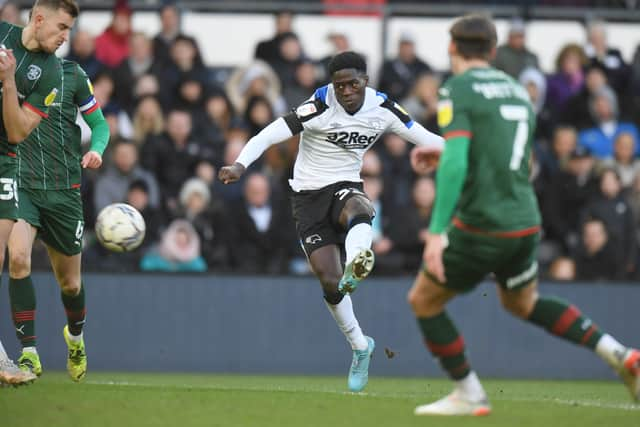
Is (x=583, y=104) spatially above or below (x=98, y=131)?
below

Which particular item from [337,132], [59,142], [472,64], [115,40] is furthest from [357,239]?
[115,40]

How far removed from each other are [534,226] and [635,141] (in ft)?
31.4

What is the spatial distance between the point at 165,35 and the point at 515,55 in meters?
4.78

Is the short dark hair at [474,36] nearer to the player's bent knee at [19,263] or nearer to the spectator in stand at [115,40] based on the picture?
the player's bent knee at [19,263]

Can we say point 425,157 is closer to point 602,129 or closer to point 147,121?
point 147,121

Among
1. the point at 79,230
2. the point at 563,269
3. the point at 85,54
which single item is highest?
the point at 85,54

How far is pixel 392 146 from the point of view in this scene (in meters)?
16.4

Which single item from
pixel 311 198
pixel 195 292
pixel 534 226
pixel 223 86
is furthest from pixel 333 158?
pixel 223 86

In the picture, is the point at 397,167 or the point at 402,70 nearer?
the point at 397,167

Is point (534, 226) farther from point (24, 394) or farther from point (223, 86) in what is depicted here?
point (223, 86)

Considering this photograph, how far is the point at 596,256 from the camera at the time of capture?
52.9 ft

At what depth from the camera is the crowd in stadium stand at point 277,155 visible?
50.7ft

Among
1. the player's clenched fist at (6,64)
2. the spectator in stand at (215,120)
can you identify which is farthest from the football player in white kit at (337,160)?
the spectator in stand at (215,120)

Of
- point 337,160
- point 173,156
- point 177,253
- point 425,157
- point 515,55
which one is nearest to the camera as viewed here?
point 425,157
